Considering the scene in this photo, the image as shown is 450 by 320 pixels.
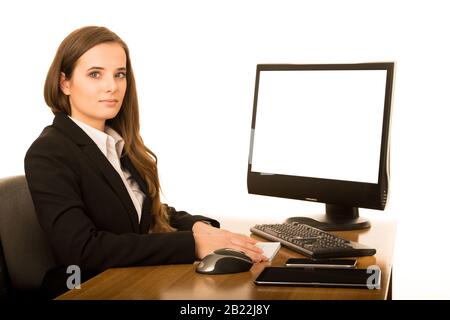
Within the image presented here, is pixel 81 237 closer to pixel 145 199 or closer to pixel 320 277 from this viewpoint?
pixel 145 199

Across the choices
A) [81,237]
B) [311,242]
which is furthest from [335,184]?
[81,237]

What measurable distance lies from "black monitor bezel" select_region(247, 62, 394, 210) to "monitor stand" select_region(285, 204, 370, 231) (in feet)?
0.22

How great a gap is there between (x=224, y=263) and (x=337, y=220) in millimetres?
896

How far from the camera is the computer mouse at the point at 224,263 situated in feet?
5.50

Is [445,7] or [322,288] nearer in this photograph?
[322,288]

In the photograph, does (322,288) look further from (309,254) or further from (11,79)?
(11,79)

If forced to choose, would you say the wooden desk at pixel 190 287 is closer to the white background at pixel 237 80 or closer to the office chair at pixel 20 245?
the office chair at pixel 20 245

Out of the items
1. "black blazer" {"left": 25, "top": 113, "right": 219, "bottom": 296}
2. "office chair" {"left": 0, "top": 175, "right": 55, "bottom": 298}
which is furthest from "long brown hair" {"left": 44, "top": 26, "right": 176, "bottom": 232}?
"office chair" {"left": 0, "top": 175, "right": 55, "bottom": 298}

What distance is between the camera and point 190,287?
158 cm

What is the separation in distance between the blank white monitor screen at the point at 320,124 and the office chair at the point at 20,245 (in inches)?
36.4
